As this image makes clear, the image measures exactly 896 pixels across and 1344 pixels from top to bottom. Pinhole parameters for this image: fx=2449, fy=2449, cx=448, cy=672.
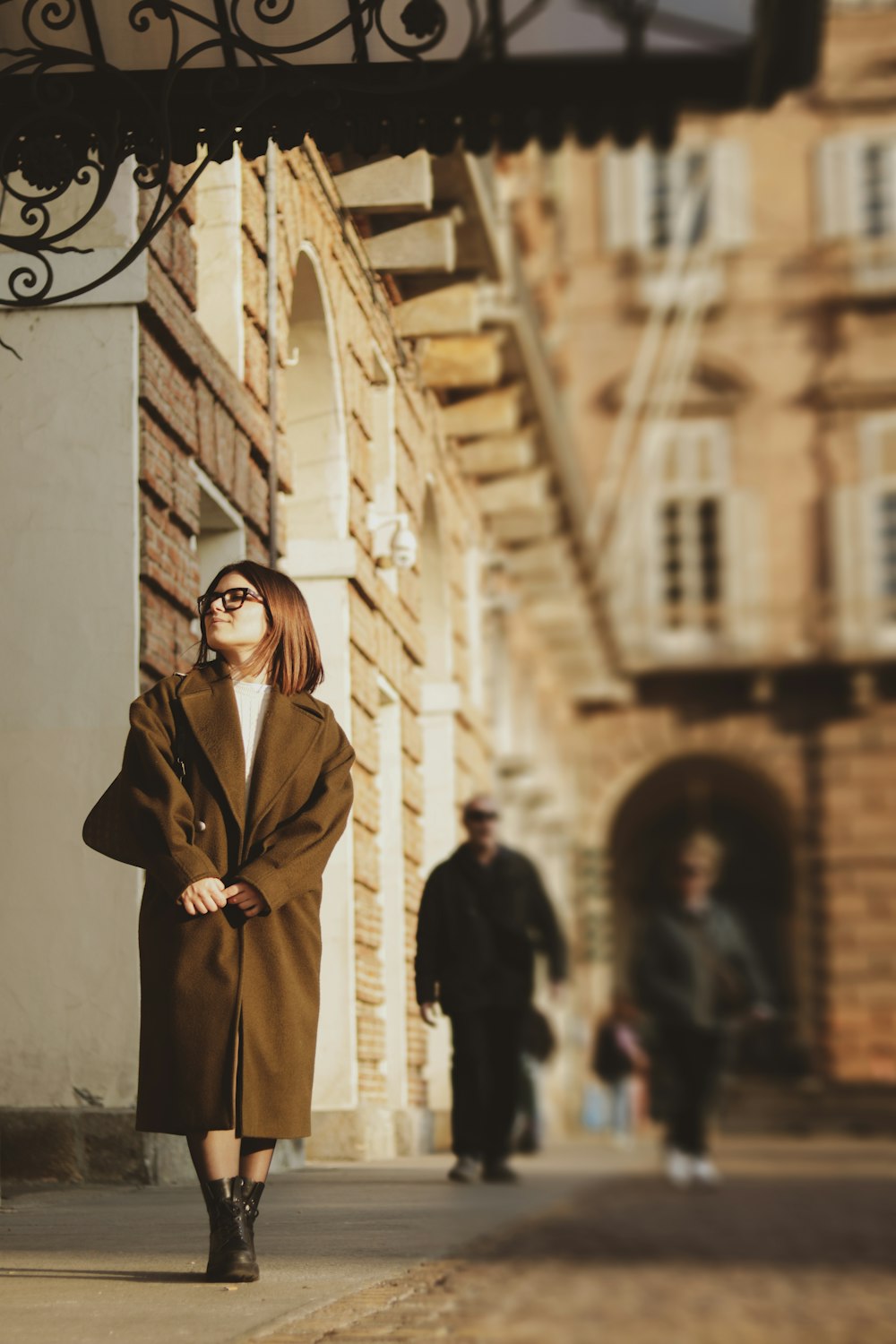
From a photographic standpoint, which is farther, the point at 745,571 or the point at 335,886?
the point at 745,571

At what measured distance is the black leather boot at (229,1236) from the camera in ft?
18.5

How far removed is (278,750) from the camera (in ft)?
19.3

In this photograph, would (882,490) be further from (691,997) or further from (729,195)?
(691,997)

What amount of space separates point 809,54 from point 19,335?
352 centimetres

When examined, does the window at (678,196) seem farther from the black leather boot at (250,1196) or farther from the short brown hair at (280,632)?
the black leather boot at (250,1196)

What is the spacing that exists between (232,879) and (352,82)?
2765 mm

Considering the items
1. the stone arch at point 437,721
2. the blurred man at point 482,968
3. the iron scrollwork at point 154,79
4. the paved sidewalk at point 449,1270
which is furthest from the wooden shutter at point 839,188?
the iron scrollwork at point 154,79

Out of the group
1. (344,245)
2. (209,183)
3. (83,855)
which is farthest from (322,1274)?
(344,245)

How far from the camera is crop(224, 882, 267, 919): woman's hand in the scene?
223 inches

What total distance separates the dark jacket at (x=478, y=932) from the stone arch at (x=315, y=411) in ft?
8.64

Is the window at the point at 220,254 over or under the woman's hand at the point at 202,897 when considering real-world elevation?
over

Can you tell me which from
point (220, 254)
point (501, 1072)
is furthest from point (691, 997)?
point (220, 254)

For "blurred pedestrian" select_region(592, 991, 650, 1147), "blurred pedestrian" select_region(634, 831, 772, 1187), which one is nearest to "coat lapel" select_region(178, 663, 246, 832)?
"blurred pedestrian" select_region(634, 831, 772, 1187)

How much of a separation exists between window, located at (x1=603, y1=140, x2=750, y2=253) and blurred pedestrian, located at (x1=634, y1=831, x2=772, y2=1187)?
79.2 feet
